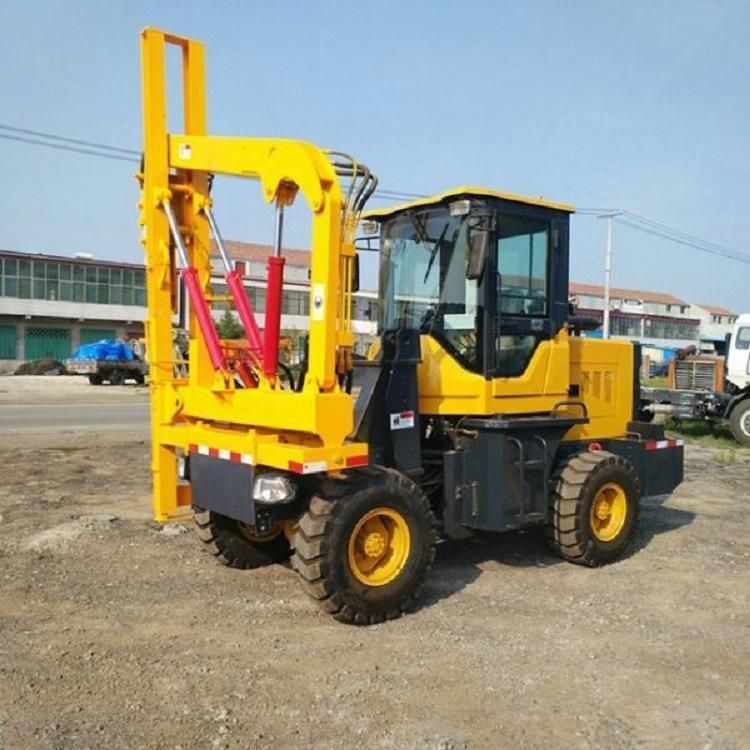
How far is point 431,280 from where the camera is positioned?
21.0 feet

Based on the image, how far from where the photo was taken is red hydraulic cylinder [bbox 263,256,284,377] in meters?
5.30

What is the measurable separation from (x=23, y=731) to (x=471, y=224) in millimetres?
4255

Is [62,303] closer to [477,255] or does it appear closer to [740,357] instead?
[740,357]

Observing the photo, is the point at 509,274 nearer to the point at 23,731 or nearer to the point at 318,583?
the point at 318,583

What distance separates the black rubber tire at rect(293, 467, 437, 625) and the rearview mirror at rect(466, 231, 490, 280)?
5.01 feet

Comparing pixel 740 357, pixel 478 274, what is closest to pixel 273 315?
pixel 478 274

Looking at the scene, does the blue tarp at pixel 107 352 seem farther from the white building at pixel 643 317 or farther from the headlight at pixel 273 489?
the white building at pixel 643 317

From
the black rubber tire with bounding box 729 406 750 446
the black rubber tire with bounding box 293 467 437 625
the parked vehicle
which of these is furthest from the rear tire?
the parked vehicle

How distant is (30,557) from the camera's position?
6.39 metres

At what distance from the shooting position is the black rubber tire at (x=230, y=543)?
6070mm

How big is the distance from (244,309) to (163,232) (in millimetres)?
799

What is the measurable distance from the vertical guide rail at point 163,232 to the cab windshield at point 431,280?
1.56 m

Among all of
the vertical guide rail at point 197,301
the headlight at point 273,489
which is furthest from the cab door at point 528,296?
the vertical guide rail at point 197,301

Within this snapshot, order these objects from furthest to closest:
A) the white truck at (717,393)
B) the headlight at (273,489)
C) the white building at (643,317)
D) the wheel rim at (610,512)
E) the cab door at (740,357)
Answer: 1. the white building at (643,317)
2. the cab door at (740,357)
3. the white truck at (717,393)
4. the wheel rim at (610,512)
5. the headlight at (273,489)
